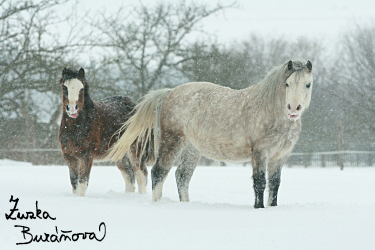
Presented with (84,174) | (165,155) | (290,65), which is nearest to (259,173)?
(290,65)

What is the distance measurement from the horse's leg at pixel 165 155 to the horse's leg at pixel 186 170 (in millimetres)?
368

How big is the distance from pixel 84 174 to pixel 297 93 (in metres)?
3.23

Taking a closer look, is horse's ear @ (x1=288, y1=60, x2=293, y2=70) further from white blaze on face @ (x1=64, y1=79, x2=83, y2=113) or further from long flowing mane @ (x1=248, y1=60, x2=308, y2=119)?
white blaze on face @ (x1=64, y1=79, x2=83, y2=113)

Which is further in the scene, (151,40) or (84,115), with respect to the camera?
(151,40)

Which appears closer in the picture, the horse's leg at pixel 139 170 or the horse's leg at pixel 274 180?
the horse's leg at pixel 274 180

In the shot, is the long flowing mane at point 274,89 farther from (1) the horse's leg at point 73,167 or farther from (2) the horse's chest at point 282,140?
(1) the horse's leg at point 73,167

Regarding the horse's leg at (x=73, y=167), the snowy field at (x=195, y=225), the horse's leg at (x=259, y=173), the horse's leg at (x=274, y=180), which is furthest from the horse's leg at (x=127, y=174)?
the horse's leg at (x=259, y=173)

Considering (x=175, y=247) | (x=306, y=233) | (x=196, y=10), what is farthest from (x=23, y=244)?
(x=196, y=10)

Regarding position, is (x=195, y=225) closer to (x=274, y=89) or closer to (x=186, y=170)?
(x=274, y=89)

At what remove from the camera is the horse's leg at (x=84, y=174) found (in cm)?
637

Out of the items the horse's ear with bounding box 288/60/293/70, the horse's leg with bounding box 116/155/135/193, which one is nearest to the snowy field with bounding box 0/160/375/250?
the horse's ear with bounding box 288/60/293/70

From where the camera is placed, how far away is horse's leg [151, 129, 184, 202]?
19.6ft

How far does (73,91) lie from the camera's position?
20.2 ft

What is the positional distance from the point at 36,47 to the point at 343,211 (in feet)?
33.2
